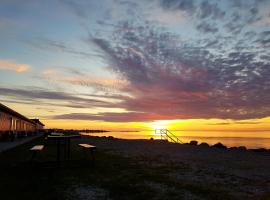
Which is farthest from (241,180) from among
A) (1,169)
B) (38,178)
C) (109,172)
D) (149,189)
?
(1,169)

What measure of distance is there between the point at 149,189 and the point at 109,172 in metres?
3.48

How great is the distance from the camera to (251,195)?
818 centimetres

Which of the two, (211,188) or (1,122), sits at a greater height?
(1,122)

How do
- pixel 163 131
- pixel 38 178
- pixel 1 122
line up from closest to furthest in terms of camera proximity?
pixel 38 178
pixel 1 122
pixel 163 131

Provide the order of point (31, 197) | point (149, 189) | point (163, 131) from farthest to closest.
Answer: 1. point (163, 131)
2. point (149, 189)
3. point (31, 197)

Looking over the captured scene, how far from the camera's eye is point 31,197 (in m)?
7.52

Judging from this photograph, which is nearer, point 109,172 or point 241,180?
point 241,180

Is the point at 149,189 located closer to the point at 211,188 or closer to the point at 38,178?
the point at 211,188

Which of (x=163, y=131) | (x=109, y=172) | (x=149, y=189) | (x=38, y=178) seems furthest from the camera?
(x=163, y=131)

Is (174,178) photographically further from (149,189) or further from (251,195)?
(251,195)

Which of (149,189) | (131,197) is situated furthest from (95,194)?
(149,189)

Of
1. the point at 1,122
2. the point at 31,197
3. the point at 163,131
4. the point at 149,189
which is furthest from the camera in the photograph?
the point at 163,131

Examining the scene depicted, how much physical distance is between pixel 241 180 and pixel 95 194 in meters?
5.46

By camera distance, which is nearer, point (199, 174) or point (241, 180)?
point (241, 180)
